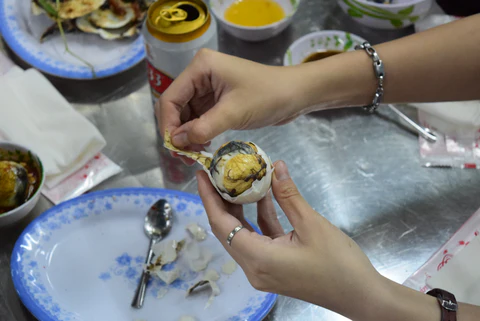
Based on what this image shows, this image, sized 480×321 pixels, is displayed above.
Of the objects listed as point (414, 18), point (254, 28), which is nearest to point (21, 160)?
point (254, 28)

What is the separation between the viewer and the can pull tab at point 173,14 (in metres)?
0.92

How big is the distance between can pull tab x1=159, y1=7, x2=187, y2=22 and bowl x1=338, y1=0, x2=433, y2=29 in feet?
1.79

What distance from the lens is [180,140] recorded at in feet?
2.81

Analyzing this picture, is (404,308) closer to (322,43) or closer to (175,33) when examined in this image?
(175,33)

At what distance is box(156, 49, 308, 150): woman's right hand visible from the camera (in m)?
0.83

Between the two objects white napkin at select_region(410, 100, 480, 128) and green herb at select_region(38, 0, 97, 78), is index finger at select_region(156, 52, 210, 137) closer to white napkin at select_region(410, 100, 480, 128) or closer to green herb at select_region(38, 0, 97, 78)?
green herb at select_region(38, 0, 97, 78)

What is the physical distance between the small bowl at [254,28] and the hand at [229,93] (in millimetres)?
362

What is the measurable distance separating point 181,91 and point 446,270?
582mm

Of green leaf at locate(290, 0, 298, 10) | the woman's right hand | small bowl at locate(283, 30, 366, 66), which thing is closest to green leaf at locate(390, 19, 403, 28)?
small bowl at locate(283, 30, 366, 66)

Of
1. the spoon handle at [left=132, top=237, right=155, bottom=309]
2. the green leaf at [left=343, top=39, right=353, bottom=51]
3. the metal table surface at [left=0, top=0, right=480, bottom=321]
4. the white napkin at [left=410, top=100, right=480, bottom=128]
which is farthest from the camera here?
the green leaf at [left=343, top=39, right=353, bottom=51]

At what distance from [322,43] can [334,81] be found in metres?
0.33

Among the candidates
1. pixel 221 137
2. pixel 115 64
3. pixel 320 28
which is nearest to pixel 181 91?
pixel 221 137

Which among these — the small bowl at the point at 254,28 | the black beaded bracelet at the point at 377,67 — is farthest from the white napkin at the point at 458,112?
the small bowl at the point at 254,28

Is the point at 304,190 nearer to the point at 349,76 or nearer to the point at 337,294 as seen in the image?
the point at 349,76
